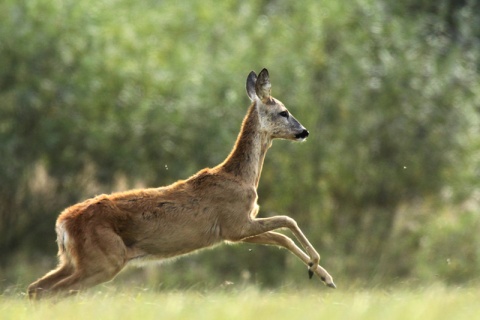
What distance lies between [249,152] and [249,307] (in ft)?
10.8

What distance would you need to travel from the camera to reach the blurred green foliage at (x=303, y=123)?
73.3ft

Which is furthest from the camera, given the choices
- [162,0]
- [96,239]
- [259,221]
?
[162,0]

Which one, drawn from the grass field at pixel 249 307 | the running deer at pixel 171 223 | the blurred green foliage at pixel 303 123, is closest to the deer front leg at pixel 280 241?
the running deer at pixel 171 223

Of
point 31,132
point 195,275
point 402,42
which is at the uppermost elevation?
point 402,42

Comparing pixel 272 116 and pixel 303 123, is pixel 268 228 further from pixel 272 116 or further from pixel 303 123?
pixel 303 123

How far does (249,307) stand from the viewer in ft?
26.6

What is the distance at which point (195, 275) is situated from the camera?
878 inches

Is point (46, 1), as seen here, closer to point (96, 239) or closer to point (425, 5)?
point (425, 5)

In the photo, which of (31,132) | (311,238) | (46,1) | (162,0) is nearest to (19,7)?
(46,1)

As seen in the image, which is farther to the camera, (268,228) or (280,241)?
(280,241)

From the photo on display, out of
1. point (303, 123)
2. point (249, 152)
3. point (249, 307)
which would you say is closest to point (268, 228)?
point (249, 152)

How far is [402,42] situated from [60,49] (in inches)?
263

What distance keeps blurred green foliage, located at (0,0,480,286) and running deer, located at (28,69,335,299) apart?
11114 mm

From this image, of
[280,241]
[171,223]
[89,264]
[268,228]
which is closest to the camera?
[89,264]
